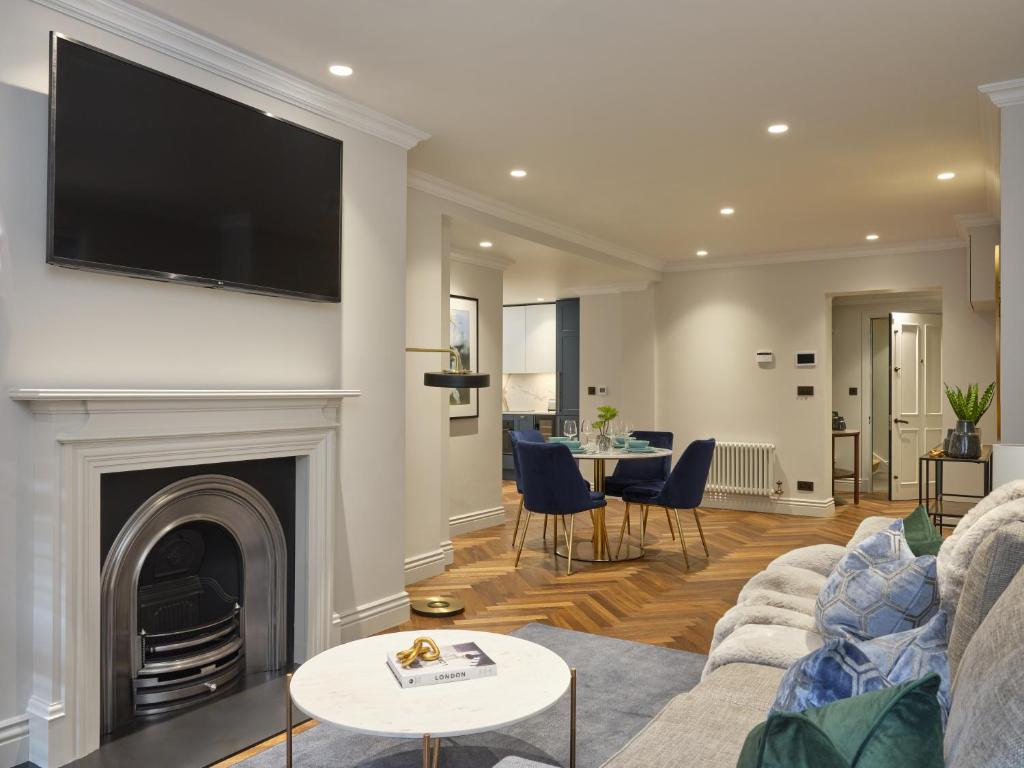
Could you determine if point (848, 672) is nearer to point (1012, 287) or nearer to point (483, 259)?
point (1012, 287)

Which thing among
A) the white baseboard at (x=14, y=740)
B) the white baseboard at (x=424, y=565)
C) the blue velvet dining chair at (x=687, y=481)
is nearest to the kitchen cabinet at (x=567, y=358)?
the blue velvet dining chair at (x=687, y=481)

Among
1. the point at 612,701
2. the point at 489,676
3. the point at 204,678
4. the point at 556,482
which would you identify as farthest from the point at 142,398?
the point at 556,482

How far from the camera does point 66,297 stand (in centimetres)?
258

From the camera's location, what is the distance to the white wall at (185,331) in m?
2.44

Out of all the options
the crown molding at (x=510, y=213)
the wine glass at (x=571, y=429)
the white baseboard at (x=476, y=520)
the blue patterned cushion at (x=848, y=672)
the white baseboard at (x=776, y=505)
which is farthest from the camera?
the white baseboard at (x=776, y=505)

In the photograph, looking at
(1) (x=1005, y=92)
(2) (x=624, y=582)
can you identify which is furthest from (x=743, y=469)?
(1) (x=1005, y=92)

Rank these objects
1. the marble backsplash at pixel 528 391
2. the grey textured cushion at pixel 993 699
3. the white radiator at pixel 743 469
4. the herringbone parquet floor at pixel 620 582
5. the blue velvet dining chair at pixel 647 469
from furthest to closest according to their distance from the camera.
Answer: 1. the marble backsplash at pixel 528 391
2. the white radiator at pixel 743 469
3. the blue velvet dining chair at pixel 647 469
4. the herringbone parquet floor at pixel 620 582
5. the grey textured cushion at pixel 993 699

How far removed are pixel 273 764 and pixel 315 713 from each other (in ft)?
2.29

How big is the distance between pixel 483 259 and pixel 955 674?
5632 mm

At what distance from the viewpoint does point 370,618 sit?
3.77 meters

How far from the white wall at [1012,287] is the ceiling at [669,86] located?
41 cm

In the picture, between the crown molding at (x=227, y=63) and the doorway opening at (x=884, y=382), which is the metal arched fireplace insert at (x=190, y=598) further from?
the doorway opening at (x=884, y=382)

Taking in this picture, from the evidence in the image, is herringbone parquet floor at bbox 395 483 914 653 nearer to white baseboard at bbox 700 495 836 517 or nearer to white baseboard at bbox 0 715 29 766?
white baseboard at bbox 700 495 836 517

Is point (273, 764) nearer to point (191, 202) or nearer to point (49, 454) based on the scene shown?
point (49, 454)
